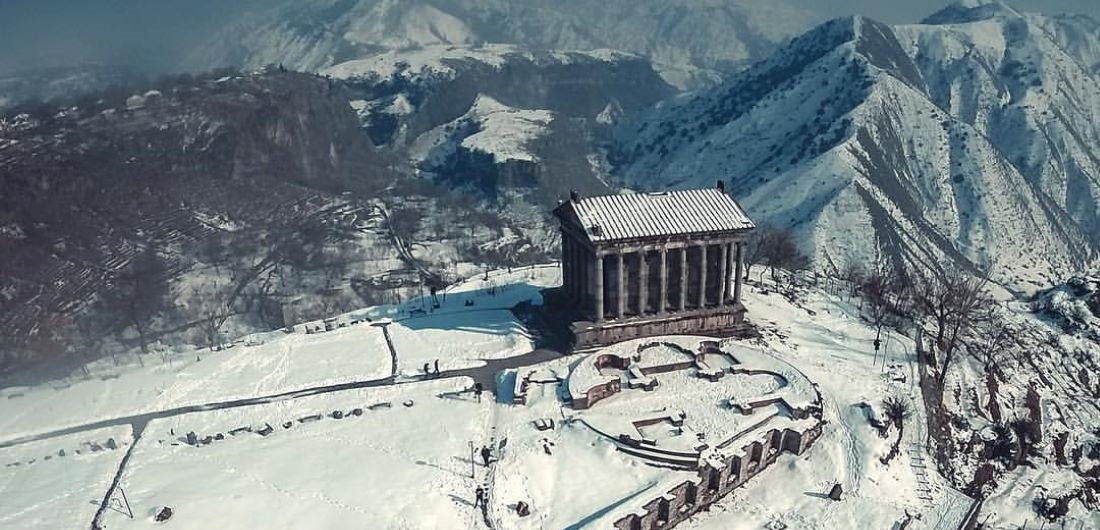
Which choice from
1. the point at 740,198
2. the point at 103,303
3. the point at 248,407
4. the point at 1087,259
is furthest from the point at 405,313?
the point at 1087,259

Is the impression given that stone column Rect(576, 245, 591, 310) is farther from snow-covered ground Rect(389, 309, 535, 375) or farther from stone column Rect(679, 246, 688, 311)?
stone column Rect(679, 246, 688, 311)

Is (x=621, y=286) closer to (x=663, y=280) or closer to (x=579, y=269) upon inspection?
(x=663, y=280)

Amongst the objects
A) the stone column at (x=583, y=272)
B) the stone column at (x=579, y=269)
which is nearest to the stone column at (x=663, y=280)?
the stone column at (x=583, y=272)

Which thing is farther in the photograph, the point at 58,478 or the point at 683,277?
the point at 683,277

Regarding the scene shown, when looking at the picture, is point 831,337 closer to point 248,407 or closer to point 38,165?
point 248,407

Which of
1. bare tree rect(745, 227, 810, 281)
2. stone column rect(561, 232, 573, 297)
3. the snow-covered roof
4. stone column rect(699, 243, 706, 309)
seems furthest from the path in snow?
bare tree rect(745, 227, 810, 281)

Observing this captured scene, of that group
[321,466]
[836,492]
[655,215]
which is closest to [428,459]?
[321,466]

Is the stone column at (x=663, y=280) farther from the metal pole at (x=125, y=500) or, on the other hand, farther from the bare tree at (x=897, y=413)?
the metal pole at (x=125, y=500)
